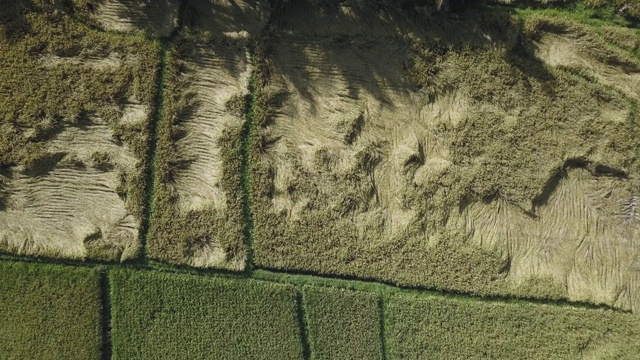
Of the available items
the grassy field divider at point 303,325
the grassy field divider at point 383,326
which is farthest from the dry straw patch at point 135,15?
the grassy field divider at point 383,326

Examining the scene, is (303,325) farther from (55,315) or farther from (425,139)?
(55,315)

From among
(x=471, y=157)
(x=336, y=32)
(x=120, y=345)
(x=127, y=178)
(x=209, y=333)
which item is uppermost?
(x=336, y=32)

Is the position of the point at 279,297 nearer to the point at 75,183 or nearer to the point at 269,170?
the point at 269,170

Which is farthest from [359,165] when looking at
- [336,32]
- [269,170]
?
[336,32]

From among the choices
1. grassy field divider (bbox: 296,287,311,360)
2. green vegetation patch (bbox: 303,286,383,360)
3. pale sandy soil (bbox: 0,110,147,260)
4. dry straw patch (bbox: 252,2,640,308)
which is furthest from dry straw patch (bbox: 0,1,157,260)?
green vegetation patch (bbox: 303,286,383,360)

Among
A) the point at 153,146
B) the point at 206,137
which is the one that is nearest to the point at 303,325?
the point at 206,137
